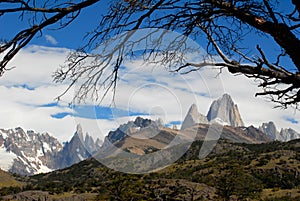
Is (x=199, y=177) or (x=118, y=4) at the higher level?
(x=118, y=4)

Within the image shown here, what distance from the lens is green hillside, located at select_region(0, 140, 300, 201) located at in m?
37.4

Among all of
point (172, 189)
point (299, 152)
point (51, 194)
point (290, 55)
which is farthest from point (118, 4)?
point (299, 152)

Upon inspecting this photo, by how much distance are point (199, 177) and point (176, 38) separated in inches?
3585

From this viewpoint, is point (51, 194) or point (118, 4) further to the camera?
point (51, 194)

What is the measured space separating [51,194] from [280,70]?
91.6m

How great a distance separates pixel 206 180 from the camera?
268 feet

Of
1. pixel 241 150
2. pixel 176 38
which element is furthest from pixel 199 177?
pixel 176 38

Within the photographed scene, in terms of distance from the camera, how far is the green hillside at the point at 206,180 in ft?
123

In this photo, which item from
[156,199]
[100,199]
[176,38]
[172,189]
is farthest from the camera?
[172,189]

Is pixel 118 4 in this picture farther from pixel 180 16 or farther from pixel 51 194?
pixel 51 194

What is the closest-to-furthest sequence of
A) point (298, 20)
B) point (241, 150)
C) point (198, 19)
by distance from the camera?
point (298, 20) → point (198, 19) → point (241, 150)

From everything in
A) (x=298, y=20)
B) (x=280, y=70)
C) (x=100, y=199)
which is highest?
(x=298, y=20)

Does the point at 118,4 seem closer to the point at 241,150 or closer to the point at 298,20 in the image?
the point at 298,20

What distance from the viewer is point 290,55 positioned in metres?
3.93
